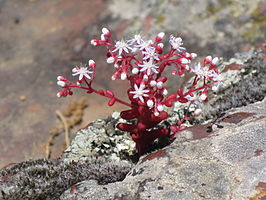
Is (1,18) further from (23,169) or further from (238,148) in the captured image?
(238,148)

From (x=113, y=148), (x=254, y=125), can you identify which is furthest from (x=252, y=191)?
(x=113, y=148)

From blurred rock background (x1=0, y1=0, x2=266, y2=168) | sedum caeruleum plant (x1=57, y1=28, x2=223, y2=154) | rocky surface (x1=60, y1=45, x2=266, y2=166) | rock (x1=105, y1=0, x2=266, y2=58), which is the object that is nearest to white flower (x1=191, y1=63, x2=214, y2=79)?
sedum caeruleum plant (x1=57, y1=28, x2=223, y2=154)

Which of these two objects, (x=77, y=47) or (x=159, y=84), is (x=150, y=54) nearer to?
(x=159, y=84)

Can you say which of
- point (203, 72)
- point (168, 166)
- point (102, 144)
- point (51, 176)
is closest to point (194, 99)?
point (203, 72)

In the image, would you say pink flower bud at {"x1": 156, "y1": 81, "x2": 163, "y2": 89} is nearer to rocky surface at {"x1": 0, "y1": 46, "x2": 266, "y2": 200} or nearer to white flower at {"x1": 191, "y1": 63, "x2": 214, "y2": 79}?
white flower at {"x1": 191, "y1": 63, "x2": 214, "y2": 79}

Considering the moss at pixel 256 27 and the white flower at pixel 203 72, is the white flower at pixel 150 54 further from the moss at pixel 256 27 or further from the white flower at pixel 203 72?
the moss at pixel 256 27

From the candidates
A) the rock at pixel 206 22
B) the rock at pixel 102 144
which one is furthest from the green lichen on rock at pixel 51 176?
the rock at pixel 206 22
